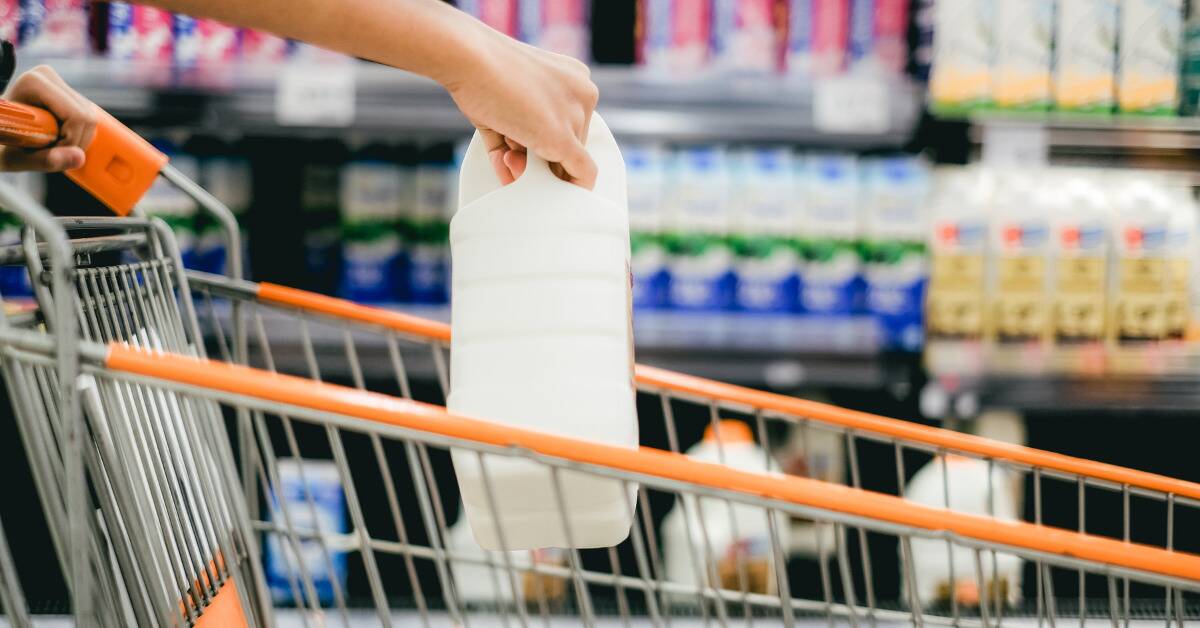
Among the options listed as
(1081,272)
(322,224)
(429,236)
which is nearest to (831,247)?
(1081,272)

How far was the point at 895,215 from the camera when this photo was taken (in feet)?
5.69

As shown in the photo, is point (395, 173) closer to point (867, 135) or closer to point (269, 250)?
point (269, 250)

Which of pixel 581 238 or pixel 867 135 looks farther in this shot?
pixel 867 135

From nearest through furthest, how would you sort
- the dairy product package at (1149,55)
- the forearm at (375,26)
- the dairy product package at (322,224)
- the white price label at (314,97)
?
the forearm at (375,26) → the white price label at (314,97) → the dairy product package at (1149,55) → the dairy product package at (322,224)

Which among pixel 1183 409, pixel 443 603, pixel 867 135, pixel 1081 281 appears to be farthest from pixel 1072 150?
pixel 443 603

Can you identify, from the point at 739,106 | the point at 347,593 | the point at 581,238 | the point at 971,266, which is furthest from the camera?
the point at 347,593

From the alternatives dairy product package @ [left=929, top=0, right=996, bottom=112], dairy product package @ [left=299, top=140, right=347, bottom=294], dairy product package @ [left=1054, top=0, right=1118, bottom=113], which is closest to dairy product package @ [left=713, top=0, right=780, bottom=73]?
dairy product package @ [left=929, top=0, right=996, bottom=112]

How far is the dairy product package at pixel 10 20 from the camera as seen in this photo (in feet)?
5.52

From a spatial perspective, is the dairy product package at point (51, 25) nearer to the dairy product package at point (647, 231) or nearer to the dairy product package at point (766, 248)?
the dairy product package at point (647, 231)

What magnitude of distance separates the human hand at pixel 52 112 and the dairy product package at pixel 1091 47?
1.58 metres

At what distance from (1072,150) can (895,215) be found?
318mm

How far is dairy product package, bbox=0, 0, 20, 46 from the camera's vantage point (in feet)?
5.52

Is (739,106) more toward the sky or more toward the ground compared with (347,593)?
more toward the sky

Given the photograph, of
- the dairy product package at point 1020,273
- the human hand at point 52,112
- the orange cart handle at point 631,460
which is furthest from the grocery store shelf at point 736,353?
the orange cart handle at point 631,460
